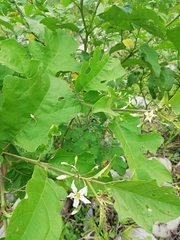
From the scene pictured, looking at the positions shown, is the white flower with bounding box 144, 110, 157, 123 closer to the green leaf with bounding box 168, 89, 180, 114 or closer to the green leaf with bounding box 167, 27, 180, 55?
the green leaf with bounding box 168, 89, 180, 114

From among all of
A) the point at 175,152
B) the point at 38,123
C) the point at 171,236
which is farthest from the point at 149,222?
the point at 175,152

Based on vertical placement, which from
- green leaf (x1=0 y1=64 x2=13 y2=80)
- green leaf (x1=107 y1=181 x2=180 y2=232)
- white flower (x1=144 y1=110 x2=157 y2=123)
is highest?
white flower (x1=144 y1=110 x2=157 y2=123)

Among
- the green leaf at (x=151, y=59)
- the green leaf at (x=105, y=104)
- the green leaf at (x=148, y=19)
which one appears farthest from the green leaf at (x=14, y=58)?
the green leaf at (x=151, y=59)

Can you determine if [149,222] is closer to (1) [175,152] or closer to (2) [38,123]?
(2) [38,123]

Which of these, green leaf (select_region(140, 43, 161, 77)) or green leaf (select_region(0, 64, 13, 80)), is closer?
green leaf (select_region(0, 64, 13, 80))

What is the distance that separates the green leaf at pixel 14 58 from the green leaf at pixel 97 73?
0.13 m

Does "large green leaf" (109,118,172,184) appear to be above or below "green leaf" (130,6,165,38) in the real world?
below

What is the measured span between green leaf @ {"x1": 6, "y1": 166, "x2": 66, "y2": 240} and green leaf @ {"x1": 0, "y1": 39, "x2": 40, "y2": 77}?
308 mm

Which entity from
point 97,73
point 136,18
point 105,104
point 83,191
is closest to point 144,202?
point 83,191

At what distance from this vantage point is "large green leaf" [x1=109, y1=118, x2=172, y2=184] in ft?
2.60

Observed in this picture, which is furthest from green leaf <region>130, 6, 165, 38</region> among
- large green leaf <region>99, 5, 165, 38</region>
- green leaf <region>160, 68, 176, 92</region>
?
green leaf <region>160, 68, 176, 92</region>

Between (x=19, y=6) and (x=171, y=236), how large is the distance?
1531 mm

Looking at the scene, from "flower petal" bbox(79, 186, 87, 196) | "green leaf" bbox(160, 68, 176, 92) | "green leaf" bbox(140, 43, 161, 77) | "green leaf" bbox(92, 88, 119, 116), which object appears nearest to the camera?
"flower petal" bbox(79, 186, 87, 196)

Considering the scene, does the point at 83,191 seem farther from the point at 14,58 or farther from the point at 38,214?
the point at 14,58
